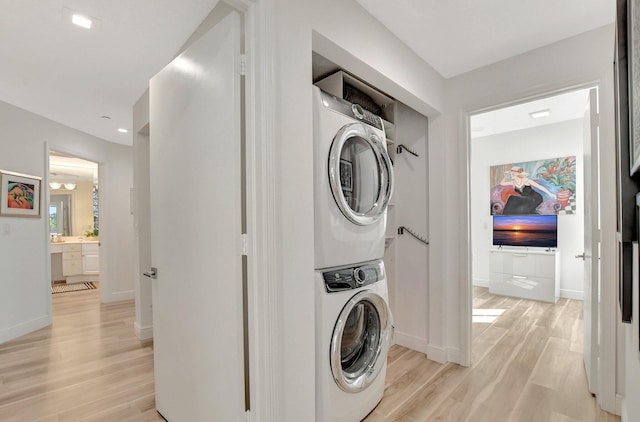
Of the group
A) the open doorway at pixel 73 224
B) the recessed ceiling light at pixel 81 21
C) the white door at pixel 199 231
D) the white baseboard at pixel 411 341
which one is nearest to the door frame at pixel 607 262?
the white baseboard at pixel 411 341

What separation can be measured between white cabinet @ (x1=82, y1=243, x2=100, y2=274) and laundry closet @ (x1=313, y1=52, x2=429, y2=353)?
622 centimetres

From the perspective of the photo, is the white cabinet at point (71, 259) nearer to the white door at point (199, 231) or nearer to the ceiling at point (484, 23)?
the white door at point (199, 231)

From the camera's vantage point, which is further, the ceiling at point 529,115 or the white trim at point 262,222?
the ceiling at point 529,115

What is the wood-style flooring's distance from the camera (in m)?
1.89

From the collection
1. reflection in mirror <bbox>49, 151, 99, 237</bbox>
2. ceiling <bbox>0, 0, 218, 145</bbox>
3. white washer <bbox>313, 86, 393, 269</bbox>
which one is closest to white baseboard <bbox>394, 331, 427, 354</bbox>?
white washer <bbox>313, 86, 393, 269</bbox>

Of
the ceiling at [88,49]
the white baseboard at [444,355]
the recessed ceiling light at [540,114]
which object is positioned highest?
the recessed ceiling light at [540,114]

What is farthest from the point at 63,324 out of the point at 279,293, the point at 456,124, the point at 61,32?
the point at 456,124

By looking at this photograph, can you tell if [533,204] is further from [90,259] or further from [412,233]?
[90,259]

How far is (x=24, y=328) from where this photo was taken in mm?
3301

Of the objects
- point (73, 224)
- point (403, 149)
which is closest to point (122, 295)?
point (73, 224)

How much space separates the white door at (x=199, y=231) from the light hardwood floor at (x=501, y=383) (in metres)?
1.06

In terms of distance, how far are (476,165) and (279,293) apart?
16.8ft

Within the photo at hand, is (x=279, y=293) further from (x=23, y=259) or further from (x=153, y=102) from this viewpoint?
(x=23, y=259)

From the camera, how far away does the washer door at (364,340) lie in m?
1.75
